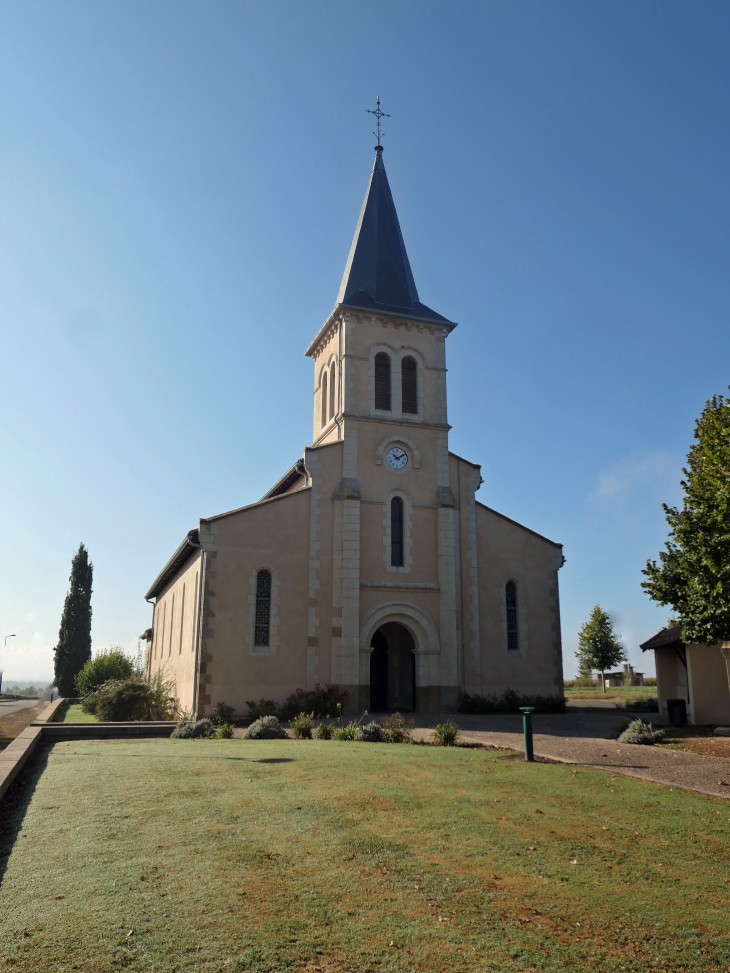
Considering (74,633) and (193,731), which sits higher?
(74,633)

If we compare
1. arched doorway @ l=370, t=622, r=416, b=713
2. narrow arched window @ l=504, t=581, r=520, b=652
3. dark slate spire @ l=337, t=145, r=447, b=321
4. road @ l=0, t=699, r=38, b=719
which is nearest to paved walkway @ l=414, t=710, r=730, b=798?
arched doorway @ l=370, t=622, r=416, b=713

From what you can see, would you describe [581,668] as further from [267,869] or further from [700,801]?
[267,869]

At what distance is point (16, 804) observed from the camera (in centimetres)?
818

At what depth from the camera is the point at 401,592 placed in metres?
23.7

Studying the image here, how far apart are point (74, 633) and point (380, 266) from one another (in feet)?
92.4

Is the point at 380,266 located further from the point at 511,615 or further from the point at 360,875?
the point at 360,875

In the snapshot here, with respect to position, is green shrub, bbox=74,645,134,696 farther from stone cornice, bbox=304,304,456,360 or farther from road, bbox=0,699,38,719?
stone cornice, bbox=304,304,456,360

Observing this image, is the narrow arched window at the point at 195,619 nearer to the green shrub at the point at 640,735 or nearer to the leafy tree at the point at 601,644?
the green shrub at the point at 640,735

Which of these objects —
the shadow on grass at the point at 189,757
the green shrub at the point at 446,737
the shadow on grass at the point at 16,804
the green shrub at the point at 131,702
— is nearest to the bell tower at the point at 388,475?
the green shrub at the point at 131,702

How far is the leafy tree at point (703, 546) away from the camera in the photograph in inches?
577

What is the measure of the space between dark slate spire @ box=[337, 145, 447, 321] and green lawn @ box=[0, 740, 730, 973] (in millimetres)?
19917

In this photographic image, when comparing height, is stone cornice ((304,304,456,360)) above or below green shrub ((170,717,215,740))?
above

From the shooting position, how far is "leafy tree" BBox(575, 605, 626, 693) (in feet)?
153

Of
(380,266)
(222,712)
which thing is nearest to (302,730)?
(222,712)
